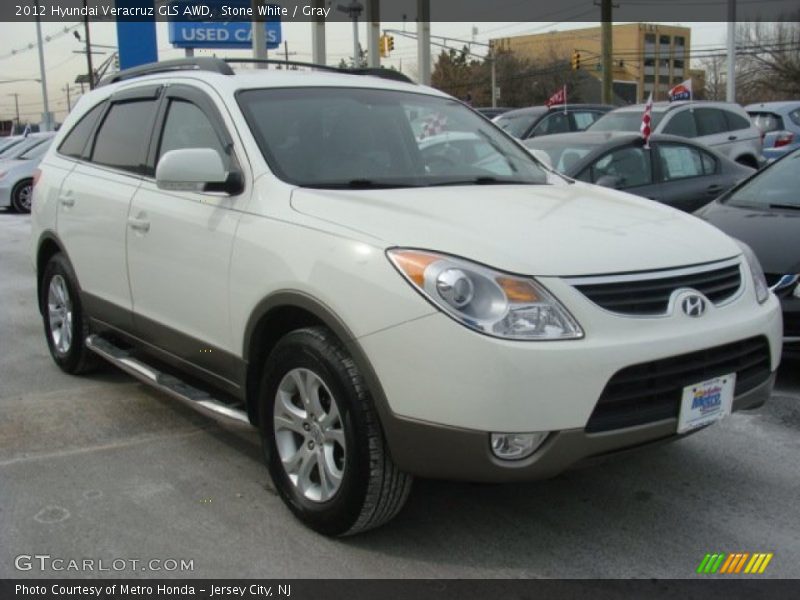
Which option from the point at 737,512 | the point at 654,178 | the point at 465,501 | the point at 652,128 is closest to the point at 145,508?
the point at 465,501

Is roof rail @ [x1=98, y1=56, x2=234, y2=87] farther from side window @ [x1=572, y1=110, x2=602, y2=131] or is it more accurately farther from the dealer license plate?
side window @ [x1=572, y1=110, x2=602, y2=131]

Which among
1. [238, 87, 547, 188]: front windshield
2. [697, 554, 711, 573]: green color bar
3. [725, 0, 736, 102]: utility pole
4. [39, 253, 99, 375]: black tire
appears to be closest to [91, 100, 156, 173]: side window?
[39, 253, 99, 375]: black tire

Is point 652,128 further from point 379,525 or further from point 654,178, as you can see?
point 379,525

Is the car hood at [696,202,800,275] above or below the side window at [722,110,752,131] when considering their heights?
below

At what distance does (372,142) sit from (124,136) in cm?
163

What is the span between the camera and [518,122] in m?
14.8

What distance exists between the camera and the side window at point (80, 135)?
525 cm

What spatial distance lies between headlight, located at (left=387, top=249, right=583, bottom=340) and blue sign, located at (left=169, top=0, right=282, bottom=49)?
24047mm

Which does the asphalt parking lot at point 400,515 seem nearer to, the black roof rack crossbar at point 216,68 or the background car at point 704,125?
the black roof rack crossbar at point 216,68

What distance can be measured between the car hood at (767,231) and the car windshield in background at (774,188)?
192 mm

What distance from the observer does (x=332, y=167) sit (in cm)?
375

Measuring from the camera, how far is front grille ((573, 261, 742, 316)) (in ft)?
9.37

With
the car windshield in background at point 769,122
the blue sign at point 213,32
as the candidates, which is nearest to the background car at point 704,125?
the car windshield in background at point 769,122

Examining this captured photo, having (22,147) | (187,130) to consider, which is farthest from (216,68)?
(22,147)
